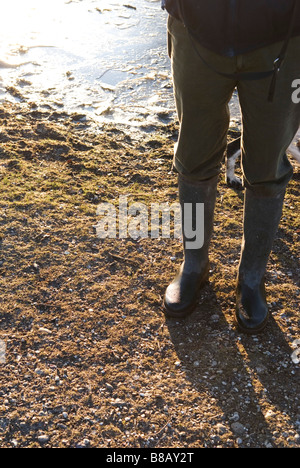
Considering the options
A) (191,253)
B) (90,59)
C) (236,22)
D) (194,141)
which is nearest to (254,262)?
(191,253)

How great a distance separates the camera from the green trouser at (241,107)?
2.00m

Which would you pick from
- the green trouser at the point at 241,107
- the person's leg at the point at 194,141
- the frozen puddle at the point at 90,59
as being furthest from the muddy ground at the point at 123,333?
the frozen puddle at the point at 90,59

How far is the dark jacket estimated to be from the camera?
6.12 ft

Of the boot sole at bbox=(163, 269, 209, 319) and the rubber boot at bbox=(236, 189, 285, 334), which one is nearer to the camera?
the rubber boot at bbox=(236, 189, 285, 334)

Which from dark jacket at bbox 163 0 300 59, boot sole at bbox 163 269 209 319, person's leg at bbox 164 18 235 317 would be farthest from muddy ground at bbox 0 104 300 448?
dark jacket at bbox 163 0 300 59

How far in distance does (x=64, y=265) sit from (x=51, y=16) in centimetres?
421

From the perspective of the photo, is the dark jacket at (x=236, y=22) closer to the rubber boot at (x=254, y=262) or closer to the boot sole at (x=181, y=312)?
the rubber boot at (x=254, y=262)

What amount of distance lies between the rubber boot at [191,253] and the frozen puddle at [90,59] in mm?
1891

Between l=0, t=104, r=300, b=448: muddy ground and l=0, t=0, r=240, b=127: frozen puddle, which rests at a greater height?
l=0, t=0, r=240, b=127: frozen puddle

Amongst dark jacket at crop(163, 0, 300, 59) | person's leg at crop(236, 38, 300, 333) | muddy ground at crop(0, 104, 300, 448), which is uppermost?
dark jacket at crop(163, 0, 300, 59)

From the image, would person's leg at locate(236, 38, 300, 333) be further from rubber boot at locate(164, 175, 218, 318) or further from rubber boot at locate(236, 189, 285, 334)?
rubber boot at locate(164, 175, 218, 318)

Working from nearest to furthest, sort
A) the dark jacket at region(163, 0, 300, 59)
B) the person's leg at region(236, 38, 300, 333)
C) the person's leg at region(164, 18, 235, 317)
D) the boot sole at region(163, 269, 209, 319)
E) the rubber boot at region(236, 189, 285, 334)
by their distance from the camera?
the dark jacket at region(163, 0, 300, 59) → the person's leg at region(236, 38, 300, 333) → the person's leg at region(164, 18, 235, 317) → the rubber boot at region(236, 189, 285, 334) → the boot sole at region(163, 269, 209, 319)

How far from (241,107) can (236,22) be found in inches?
14.1

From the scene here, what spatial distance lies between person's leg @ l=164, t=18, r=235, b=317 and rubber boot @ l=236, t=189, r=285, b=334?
0.20 metres
